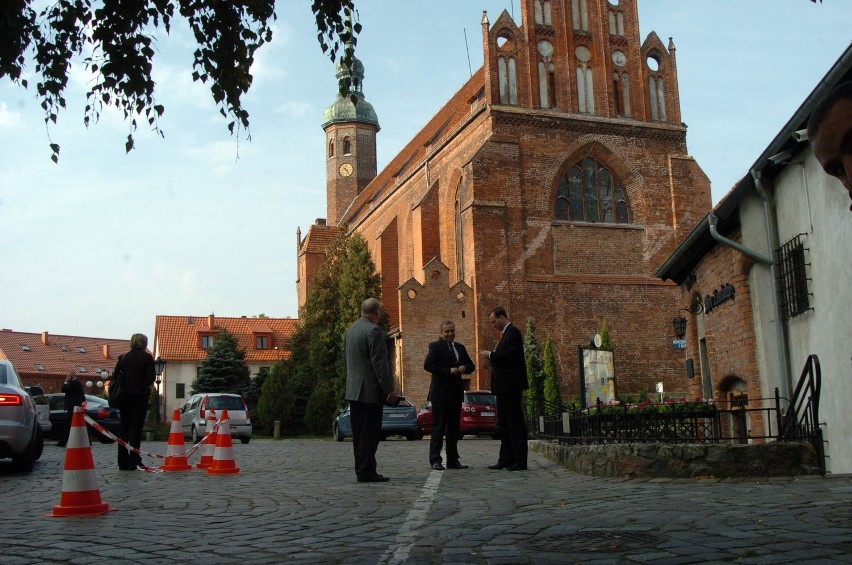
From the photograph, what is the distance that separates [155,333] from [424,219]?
1351 inches

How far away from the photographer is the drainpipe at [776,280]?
1321cm

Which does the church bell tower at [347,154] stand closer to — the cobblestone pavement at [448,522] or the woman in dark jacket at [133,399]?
the woman in dark jacket at [133,399]

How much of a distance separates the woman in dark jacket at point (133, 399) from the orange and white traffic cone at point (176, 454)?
381 millimetres

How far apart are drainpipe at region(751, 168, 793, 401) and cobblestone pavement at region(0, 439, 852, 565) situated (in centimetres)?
516

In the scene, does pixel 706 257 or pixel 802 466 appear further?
pixel 706 257

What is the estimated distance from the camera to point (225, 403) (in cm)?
2608

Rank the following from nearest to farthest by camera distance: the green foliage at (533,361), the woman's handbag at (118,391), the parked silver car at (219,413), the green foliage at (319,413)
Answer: the woman's handbag at (118,391) → the parked silver car at (219,413) → the green foliage at (533,361) → the green foliage at (319,413)

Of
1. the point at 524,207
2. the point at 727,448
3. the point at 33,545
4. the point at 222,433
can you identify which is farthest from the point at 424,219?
the point at 33,545

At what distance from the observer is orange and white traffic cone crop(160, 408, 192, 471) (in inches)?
464

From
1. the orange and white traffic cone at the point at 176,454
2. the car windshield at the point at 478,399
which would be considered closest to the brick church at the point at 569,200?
the car windshield at the point at 478,399

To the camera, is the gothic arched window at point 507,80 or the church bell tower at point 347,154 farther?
the church bell tower at point 347,154

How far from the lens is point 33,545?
5531mm

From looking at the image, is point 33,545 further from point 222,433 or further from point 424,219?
point 424,219

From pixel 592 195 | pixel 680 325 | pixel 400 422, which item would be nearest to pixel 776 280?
pixel 680 325
